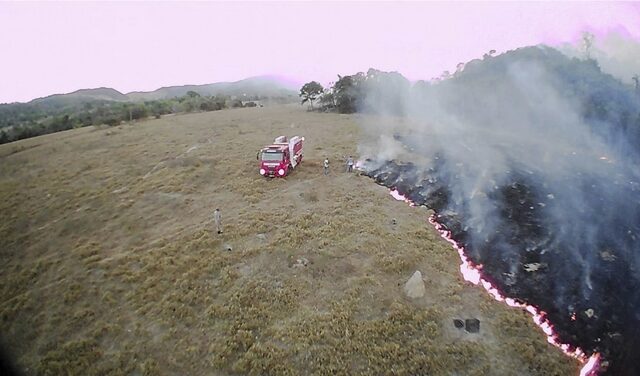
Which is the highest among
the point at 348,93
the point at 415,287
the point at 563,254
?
the point at 348,93

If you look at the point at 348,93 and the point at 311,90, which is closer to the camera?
the point at 348,93

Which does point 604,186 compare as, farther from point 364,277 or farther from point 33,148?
point 33,148

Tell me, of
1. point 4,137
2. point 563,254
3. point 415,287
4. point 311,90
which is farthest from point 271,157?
point 4,137

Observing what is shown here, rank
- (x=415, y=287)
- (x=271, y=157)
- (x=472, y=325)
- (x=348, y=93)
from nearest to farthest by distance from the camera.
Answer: (x=472, y=325)
(x=415, y=287)
(x=271, y=157)
(x=348, y=93)

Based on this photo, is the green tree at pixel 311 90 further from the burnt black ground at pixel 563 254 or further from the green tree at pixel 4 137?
the green tree at pixel 4 137

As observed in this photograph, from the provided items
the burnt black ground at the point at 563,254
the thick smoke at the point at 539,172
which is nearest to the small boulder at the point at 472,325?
the burnt black ground at the point at 563,254

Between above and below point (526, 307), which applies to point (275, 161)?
above

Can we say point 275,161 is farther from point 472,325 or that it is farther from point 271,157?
point 472,325

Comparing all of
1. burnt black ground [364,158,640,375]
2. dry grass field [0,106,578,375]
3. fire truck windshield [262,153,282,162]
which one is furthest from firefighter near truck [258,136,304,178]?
burnt black ground [364,158,640,375]
